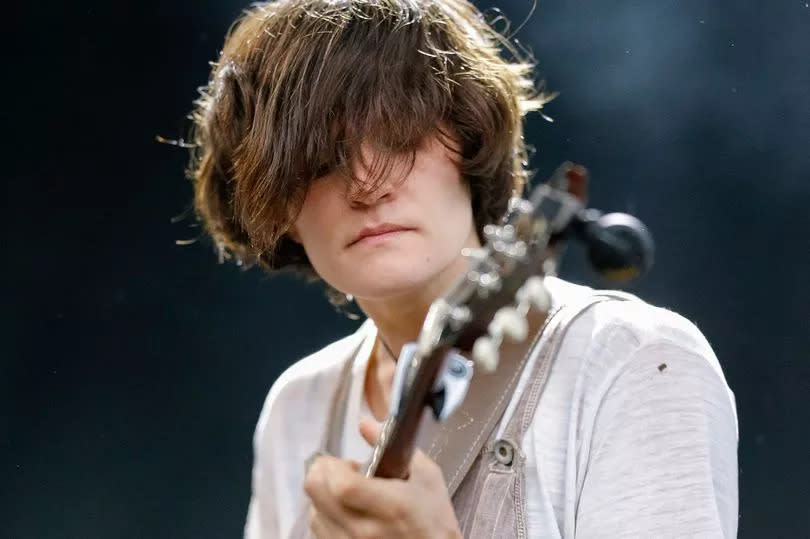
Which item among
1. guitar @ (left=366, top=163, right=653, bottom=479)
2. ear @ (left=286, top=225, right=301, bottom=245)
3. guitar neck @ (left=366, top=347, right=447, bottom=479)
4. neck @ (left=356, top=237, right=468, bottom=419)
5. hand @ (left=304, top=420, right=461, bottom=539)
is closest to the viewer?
guitar @ (left=366, top=163, right=653, bottom=479)

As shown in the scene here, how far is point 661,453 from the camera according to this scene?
1.25 metres

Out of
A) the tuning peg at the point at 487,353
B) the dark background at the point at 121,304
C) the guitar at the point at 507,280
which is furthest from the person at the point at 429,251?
the dark background at the point at 121,304

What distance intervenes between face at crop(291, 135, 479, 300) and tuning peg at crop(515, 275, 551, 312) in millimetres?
480

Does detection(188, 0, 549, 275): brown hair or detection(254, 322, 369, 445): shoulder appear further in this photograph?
detection(254, 322, 369, 445): shoulder

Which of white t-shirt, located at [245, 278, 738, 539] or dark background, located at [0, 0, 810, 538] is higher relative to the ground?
white t-shirt, located at [245, 278, 738, 539]

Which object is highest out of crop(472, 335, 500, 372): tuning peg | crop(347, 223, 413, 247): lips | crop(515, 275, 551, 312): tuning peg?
crop(515, 275, 551, 312): tuning peg

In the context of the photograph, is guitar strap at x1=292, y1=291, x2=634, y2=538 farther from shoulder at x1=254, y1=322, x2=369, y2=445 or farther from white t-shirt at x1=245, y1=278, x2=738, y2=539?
shoulder at x1=254, y1=322, x2=369, y2=445

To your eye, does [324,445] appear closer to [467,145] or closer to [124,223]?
[467,145]

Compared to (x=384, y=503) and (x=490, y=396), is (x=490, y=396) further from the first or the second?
(x=384, y=503)

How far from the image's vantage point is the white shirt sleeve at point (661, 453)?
1.23 m

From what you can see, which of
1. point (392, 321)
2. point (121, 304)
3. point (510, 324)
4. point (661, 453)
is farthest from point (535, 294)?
point (121, 304)

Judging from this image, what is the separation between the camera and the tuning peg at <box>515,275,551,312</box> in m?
0.88

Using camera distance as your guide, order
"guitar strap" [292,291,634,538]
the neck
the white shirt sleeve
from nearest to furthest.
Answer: the white shirt sleeve → "guitar strap" [292,291,634,538] → the neck

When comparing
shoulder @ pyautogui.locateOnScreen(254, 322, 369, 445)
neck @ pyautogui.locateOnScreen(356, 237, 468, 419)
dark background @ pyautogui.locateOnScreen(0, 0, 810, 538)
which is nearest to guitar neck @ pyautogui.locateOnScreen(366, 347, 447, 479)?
neck @ pyautogui.locateOnScreen(356, 237, 468, 419)
